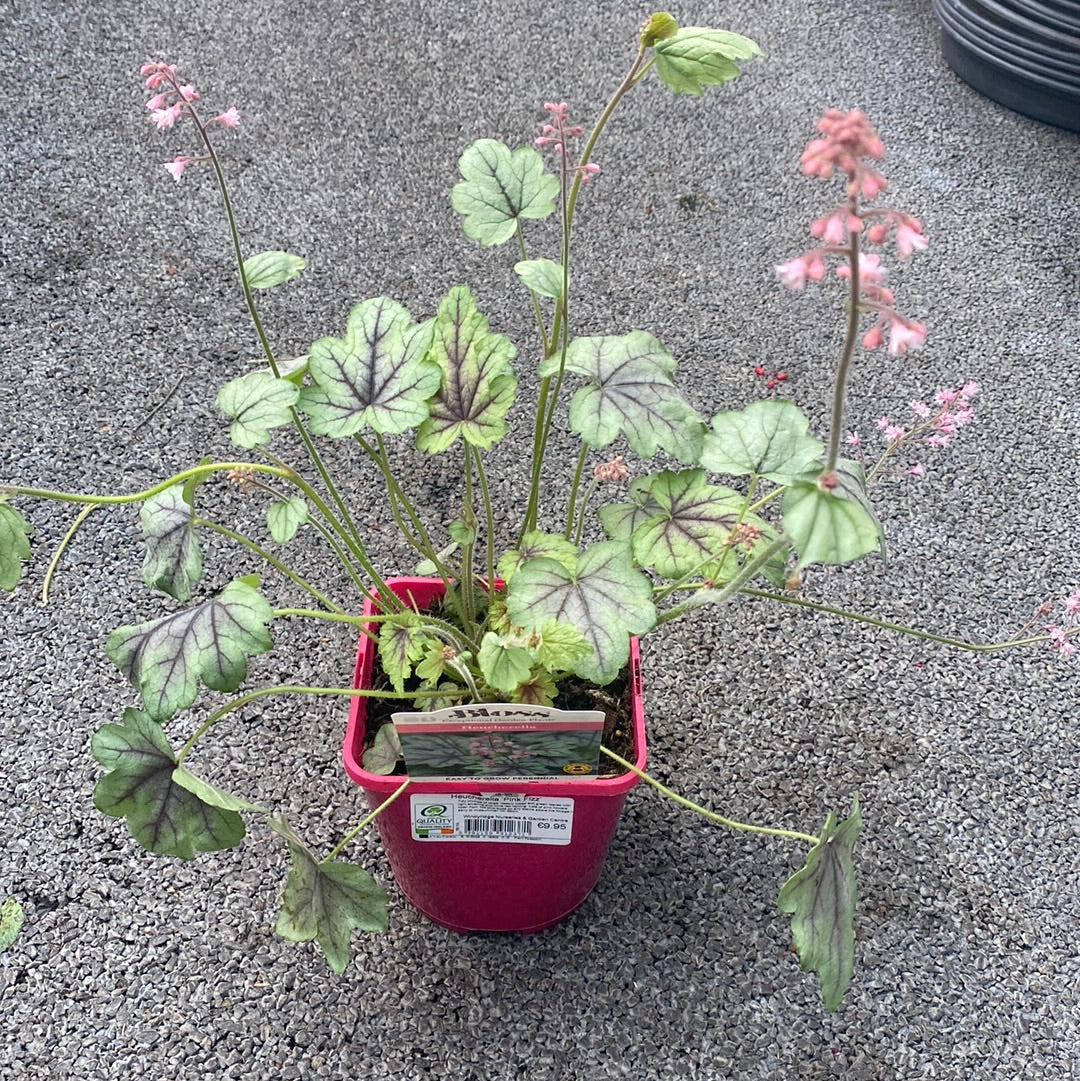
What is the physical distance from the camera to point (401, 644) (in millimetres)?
896

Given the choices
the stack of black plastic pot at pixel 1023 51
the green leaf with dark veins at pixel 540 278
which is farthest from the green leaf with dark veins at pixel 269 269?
the stack of black plastic pot at pixel 1023 51

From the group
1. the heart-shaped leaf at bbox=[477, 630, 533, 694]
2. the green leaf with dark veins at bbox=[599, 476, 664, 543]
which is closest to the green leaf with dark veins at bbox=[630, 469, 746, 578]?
the green leaf with dark veins at bbox=[599, 476, 664, 543]

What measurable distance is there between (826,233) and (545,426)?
0.44m

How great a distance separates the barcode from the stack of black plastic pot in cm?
201

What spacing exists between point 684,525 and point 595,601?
12cm

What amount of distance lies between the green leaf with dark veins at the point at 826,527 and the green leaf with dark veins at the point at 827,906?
0.27 m

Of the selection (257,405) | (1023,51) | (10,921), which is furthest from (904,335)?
(1023,51)

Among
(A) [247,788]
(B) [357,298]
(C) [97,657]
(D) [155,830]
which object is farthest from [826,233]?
(B) [357,298]

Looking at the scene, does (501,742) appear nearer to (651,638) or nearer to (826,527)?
(826,527)

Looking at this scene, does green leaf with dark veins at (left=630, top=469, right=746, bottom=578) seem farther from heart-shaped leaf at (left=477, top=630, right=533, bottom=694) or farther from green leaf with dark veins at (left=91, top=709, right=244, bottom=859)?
green leaf with dark veins at (left=91, top=709, right=244, bottom=859)

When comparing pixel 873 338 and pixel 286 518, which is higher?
pixel 873 338

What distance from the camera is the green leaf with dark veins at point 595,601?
2.52 ft

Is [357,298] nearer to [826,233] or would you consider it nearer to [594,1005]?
[594,1005]

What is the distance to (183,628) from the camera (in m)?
0.76
